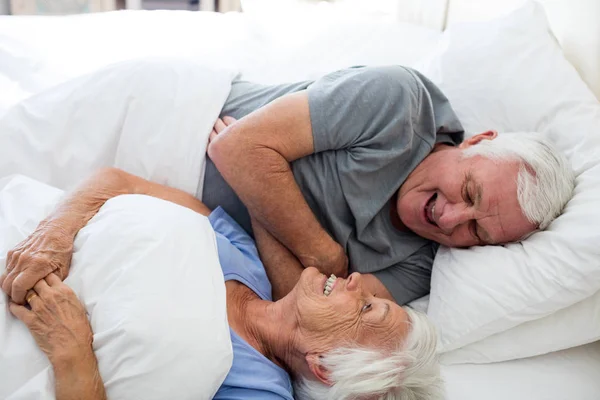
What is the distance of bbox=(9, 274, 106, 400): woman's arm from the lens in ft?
3.18

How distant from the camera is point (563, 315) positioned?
1.31 metres

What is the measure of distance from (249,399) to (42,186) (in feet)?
2.29

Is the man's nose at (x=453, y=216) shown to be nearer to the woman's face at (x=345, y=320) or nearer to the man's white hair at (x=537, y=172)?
the man's white hair at (x=537, y=172)

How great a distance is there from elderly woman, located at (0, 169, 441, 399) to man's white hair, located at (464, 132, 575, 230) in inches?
14.8

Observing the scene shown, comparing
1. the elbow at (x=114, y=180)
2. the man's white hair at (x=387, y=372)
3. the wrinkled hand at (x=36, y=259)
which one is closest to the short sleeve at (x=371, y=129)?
the man's white hair at (x=387, y=372)

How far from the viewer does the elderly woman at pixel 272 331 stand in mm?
1003

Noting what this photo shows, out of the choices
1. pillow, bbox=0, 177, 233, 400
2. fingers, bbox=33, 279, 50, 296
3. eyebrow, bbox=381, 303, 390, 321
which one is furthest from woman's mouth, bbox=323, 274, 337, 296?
fingers, bbox=33, 279, 50, 296

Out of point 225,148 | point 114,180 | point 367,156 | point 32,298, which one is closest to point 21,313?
point 32,298

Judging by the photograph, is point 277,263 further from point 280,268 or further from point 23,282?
point 23,282

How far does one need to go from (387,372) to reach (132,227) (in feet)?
1.94

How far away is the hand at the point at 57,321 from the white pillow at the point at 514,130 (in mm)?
812

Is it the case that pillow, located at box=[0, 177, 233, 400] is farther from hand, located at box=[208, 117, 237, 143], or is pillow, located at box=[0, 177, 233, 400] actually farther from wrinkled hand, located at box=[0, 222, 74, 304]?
hand, located at box=[208, 117, 237, 143]

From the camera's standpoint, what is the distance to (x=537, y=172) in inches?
51.8

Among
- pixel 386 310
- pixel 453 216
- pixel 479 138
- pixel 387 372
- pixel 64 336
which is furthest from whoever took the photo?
pixel 479 138
